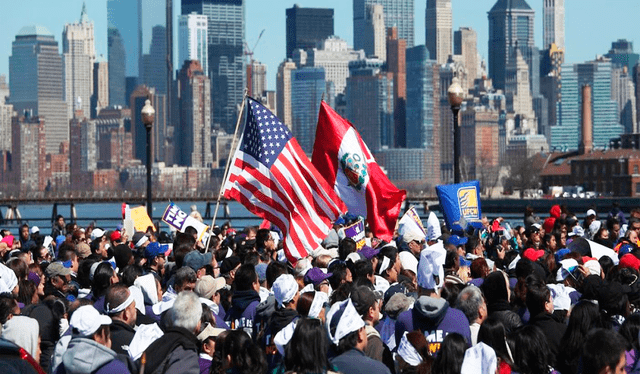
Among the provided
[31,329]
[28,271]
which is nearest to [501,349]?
[31,329]

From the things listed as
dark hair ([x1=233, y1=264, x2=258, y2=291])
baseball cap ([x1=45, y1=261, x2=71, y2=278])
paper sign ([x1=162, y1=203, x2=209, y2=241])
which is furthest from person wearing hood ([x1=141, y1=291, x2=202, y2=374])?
paper sign ([x1=162, y1=203, x2=209, y2=241])

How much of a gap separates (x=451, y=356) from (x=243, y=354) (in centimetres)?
125

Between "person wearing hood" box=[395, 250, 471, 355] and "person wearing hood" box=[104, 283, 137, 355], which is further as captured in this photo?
"person wearing hood" box=[104, 283, 137, 355]

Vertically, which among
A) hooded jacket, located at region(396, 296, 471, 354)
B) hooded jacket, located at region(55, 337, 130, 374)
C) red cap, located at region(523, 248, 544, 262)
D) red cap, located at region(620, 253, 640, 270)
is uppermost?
red cap, located at region(620, 253, 640, 270)

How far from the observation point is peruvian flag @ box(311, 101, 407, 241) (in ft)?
53.9

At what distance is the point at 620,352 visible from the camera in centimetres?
757

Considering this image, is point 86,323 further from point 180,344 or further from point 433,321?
point 433,321

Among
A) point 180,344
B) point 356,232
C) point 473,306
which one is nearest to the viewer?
point 180,344

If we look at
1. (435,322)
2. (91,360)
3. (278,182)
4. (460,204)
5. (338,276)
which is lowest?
(91,360)

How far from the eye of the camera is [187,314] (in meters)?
9.36

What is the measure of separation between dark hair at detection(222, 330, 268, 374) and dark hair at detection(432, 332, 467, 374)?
1.07 metres

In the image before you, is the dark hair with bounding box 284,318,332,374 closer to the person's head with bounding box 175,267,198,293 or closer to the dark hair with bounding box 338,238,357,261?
the person's head with bounding box 175,267,198,293

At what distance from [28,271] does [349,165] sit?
4.30 meters

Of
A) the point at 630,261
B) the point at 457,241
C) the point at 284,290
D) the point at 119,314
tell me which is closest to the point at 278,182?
the point at 457,241
